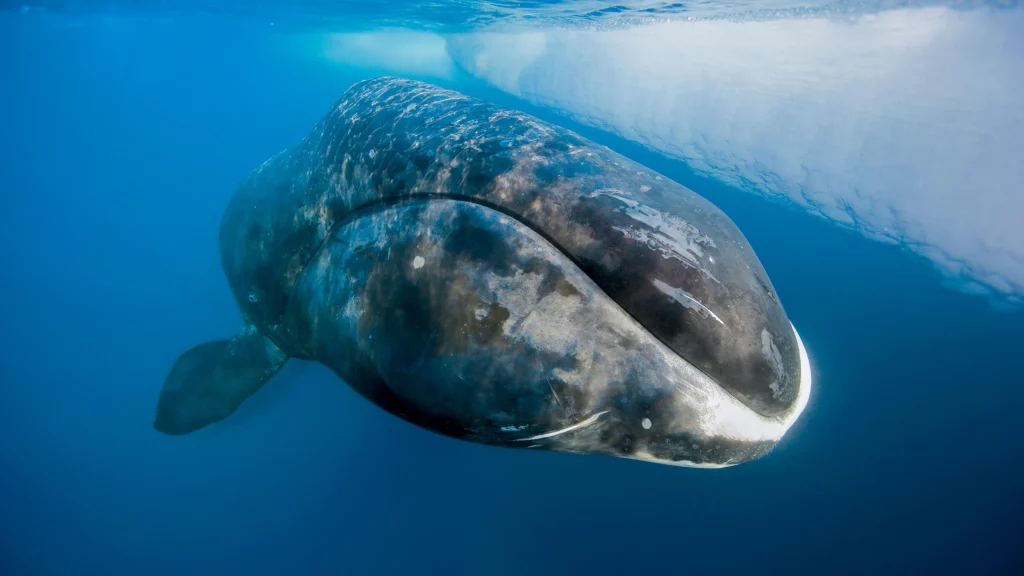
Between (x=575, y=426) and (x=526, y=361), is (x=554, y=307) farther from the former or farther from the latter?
(x=575, y=426)

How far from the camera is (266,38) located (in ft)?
195

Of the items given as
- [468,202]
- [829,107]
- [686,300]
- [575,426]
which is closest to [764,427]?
[686,300]

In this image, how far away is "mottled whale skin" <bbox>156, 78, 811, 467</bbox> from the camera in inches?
→ 86.1

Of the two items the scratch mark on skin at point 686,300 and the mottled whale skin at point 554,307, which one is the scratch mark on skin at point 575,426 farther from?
the scratch mark on skin at point 686,300

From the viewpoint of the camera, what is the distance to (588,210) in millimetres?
2365

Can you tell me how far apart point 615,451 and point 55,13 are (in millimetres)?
60991

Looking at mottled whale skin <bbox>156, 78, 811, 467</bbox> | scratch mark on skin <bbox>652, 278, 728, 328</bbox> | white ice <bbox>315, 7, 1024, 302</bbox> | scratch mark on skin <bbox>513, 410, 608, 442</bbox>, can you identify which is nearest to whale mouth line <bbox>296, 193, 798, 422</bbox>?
mottled whale skin <bbox>156, 78, 811, 467</bbox>

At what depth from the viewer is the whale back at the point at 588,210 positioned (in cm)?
216

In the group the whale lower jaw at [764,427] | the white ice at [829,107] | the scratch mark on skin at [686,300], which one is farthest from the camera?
the white ice at [829,107]

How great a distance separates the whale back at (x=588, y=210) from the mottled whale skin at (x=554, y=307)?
0.04 feet

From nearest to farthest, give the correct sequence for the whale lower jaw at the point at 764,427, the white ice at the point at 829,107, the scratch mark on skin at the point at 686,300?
the scratch mark on skin at the point at 686,300 → the whale lower jaw at the point at 764,427 → the white ice at the point at 829,107

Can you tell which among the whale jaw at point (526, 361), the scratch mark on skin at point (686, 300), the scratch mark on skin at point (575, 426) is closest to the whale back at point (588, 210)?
the scratch mark on skin at point (686, 300)

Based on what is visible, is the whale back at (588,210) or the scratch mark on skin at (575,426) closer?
the whale back at (588,210)

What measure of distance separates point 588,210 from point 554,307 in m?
0.55
